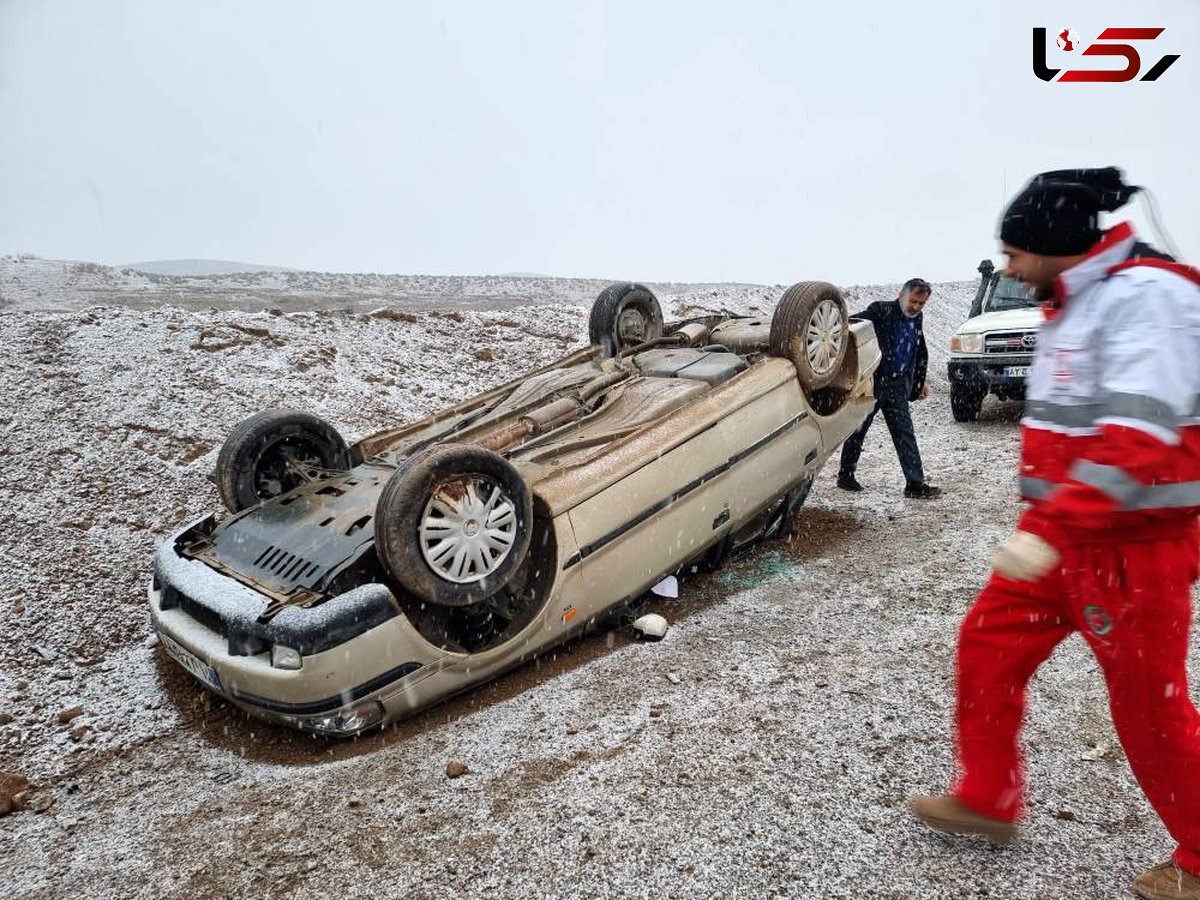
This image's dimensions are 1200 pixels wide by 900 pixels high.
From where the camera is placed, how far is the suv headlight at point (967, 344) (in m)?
8.56

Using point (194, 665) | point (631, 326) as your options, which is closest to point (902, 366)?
point (631, 326)

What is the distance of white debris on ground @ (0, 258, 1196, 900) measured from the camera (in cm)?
235

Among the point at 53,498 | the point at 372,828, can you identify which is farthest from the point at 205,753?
the point at 53,498

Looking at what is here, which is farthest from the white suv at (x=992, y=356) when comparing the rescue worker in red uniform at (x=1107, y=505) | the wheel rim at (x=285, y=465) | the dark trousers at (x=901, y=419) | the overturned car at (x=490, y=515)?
the rescue worker in red uniform at (x=1107, y=505)

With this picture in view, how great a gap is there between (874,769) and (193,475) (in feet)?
16.5

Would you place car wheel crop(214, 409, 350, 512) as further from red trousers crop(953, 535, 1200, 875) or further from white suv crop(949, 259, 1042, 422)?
white suv crop(949, 259, 1042, 422)

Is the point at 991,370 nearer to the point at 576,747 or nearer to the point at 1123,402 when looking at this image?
the point at 576,747

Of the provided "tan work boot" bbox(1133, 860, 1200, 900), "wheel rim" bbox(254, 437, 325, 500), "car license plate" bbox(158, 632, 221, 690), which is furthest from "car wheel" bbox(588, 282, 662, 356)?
"tan work boot" bbox(1133, 860, 1200, 900)

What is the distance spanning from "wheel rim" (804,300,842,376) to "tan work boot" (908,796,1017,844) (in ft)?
9.55

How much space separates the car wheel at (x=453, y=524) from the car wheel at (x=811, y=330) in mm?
2026

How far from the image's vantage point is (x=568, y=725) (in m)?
3.16

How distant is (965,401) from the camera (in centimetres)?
883

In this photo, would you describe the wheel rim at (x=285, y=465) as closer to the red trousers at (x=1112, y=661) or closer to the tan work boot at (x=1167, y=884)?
the red trousers at (x=1112, y=661)

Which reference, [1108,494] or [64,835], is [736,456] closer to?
[1108,494]
